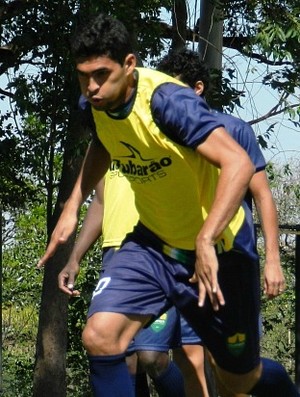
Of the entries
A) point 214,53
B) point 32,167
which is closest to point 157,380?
point 214,53

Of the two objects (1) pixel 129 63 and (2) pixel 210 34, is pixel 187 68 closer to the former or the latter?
(1) pixel 129 63

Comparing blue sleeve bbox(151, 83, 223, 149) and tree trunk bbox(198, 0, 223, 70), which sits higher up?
tree trunk bbox(198, 0, 223, 70)

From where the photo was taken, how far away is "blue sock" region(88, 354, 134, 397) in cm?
489

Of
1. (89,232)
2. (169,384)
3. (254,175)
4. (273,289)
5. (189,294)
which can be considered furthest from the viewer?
(169,384)

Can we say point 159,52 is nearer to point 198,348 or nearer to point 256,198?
→ point 198,348

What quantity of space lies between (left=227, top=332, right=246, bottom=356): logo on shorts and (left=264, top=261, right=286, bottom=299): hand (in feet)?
0.70

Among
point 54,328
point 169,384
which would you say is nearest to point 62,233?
point 169,384

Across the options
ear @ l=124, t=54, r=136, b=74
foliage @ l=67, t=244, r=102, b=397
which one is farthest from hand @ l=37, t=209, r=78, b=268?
foliage @ l=67, t=244, r=102, b=397

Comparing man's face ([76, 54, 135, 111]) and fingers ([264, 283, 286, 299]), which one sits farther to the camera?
fingers ([264, 283, 286, 299])

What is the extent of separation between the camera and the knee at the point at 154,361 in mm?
6898

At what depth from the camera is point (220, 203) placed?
4570 millimetres

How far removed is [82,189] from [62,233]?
0.27m

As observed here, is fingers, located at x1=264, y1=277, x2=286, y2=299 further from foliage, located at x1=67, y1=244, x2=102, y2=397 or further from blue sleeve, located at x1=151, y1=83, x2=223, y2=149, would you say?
foliage, located at x1=67, y1=244, x2=102, y2=397

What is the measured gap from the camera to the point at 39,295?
1569cm
